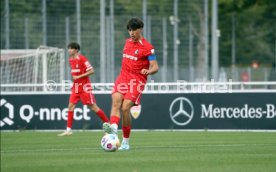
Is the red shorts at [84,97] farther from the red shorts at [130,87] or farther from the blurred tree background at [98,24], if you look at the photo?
the blurred tree background at [98,24]

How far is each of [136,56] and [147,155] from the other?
228cm

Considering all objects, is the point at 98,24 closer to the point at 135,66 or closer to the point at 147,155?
the point at 135,66

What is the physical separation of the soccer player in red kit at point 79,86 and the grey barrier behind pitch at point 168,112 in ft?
8.62

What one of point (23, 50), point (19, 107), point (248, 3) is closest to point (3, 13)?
point (23, 50)

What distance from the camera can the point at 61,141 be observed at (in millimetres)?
21109

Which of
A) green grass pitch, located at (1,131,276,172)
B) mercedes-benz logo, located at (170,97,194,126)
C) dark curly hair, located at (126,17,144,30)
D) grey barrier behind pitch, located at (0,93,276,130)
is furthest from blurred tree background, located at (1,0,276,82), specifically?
dark curly hair, located at (126,17,144,30)

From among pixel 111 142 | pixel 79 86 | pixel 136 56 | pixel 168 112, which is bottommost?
pixel 168 112

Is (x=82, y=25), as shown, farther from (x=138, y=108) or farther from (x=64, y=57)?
(x=138, y=108)

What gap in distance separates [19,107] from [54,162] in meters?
12.4

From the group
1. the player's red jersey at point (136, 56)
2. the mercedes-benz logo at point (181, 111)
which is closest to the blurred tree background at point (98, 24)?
the mercedes-benz logo at point (181, 111)

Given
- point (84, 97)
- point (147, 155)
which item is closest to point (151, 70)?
point (147, 155)

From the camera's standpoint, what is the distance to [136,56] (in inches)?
693

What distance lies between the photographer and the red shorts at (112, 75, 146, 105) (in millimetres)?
17312

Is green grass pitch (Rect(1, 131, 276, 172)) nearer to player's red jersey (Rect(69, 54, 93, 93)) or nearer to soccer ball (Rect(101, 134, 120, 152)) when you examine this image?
soccer ball (Rect(101, 134, 120, 152))
